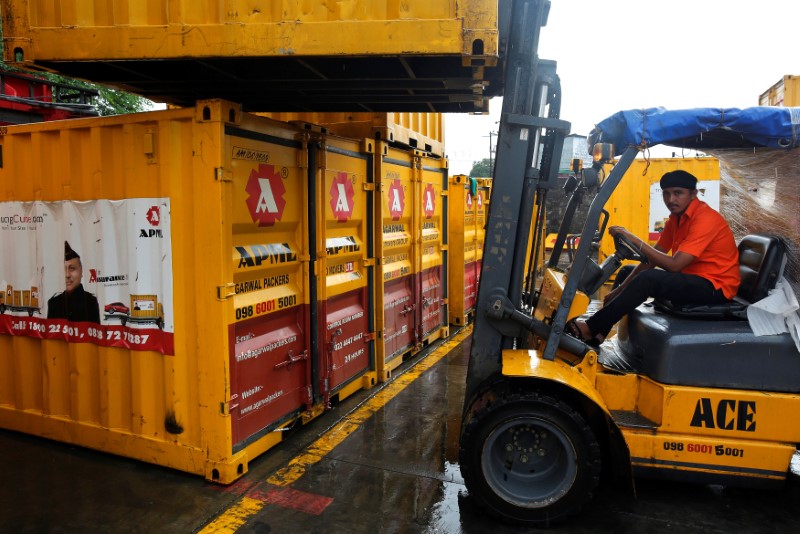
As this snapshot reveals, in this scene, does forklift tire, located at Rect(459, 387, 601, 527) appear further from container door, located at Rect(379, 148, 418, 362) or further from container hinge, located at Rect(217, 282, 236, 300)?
container door, located at Rect(379, 148, 418, 362)

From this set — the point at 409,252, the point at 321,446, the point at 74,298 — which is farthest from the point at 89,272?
the point at 409,252

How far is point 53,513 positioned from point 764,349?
465cm

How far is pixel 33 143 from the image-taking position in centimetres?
456

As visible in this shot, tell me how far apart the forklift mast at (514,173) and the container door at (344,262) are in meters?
1.72

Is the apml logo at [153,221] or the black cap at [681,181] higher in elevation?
the black cap at [681,181]

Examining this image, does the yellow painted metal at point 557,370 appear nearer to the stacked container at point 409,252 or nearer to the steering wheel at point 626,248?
the steering wheel at point 626,248

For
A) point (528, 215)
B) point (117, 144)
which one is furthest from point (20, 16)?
point (528, 215)

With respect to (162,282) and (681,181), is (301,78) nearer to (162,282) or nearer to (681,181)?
(162,282)

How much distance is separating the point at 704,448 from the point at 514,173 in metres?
2.13

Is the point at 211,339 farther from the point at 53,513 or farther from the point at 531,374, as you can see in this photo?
the point at 531,374

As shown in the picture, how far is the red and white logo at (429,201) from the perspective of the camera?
7.58 m

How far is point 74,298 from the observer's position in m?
4.50

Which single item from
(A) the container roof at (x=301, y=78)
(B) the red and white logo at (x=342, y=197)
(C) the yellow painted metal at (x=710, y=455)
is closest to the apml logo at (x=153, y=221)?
(A) the container roof at (x=301, y=78)

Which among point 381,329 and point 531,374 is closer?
point 531,374
